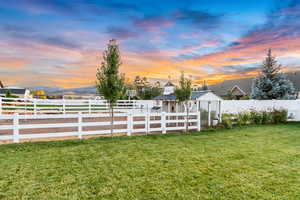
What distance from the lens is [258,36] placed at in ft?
36.0

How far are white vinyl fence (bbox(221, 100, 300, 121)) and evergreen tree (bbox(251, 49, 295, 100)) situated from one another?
18.8ft

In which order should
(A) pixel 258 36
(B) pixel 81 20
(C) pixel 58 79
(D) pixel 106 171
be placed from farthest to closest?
(C) pixel 58 79 → (A) pixel 258 36 → (B) pixel 81 20 → (D) pixel 106 171

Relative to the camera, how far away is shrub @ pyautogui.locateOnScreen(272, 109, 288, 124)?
11566mm

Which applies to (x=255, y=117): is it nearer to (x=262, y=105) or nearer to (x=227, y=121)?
(x=262, y=105)

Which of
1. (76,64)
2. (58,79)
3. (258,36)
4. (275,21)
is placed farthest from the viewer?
(58,79)

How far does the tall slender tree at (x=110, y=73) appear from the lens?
21.3 ft

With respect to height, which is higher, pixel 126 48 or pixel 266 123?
pixel 126 48

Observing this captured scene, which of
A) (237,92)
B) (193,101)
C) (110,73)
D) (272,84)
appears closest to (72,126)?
(110,73)

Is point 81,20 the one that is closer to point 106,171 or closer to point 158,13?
point 158,13

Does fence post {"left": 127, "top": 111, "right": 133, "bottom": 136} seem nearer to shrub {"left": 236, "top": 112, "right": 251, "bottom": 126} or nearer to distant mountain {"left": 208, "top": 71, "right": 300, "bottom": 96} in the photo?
shrub {"left": 236, "top": 112, "right": 251, "bottom": 126}

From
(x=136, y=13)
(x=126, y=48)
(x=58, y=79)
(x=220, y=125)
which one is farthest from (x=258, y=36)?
(x=58, y=79)

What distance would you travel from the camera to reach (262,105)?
12.7 m

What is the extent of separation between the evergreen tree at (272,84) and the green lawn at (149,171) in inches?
599

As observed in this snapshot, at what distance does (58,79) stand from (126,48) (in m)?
9.25
